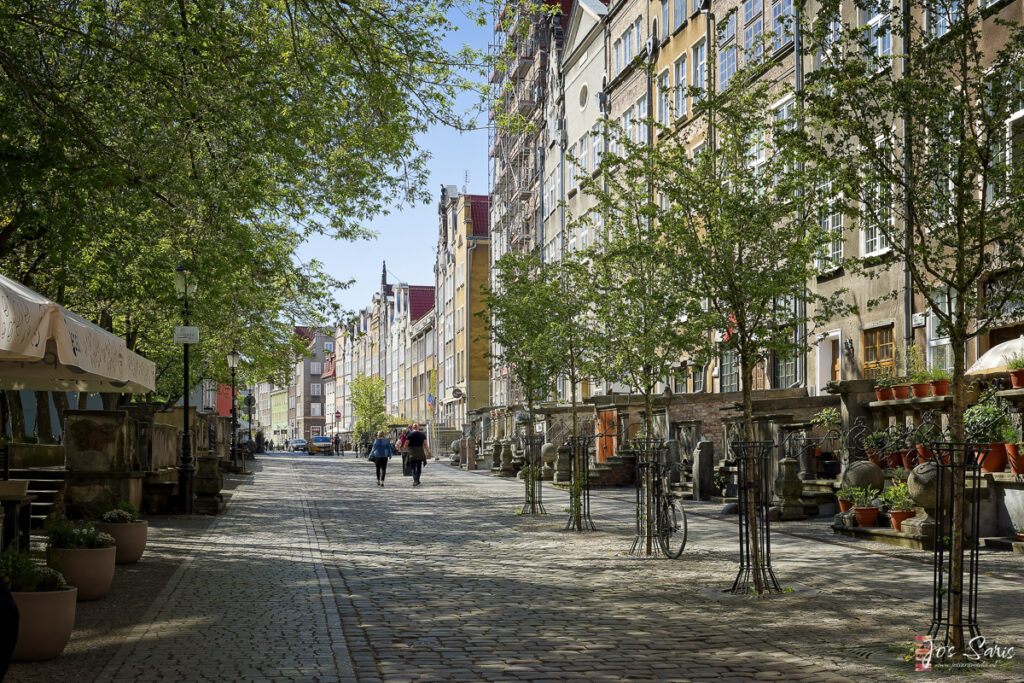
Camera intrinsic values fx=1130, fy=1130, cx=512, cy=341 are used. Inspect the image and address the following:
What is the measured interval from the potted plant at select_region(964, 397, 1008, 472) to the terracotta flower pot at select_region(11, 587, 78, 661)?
10658 millimetres

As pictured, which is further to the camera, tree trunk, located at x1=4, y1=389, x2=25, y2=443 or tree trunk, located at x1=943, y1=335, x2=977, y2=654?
tree trunk, located at x1=4, y1=389, x2=25, y2=443

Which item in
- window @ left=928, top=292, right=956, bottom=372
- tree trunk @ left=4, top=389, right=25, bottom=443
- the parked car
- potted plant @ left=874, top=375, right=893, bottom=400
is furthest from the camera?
the parked car

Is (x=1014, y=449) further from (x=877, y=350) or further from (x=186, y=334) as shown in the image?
(x=186, y=334)

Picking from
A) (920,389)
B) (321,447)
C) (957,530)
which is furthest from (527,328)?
(321,447)

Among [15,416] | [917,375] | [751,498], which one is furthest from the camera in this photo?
[15,416]

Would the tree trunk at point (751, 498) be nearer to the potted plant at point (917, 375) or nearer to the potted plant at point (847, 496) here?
the potted plant at point (847, 496)

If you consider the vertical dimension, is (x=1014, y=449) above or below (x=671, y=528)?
above

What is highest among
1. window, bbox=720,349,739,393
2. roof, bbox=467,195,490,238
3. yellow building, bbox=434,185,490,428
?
roof, bbox=467,195,490,238

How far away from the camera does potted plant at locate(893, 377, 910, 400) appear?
1738 cm

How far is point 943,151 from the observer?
8.20 m

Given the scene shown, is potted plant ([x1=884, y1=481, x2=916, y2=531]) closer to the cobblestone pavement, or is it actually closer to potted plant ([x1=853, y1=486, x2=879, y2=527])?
potted plant ([x1=853, y1=486, x2=879, y2=527])

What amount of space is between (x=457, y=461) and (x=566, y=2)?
25.6 metres

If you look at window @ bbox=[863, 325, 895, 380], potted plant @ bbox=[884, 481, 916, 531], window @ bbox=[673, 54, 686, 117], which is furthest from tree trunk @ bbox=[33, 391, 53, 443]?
potted plant @ bbox=[884, 481, 916, 531]

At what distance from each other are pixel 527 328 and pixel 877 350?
7.99 metres
